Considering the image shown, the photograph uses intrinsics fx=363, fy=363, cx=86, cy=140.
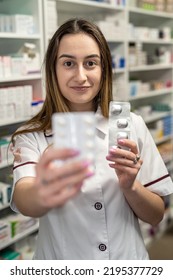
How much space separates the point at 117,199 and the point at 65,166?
43 cm

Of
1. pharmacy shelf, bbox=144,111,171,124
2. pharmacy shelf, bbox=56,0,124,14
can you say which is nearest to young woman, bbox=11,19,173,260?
pharmacy shelf, bbox=56,0,124,14

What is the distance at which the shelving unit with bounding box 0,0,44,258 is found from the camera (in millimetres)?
1409

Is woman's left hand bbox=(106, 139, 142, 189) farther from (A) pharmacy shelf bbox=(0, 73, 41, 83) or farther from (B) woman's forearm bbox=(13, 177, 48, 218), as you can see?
(A) pharmacy shelf bbox=(0, 73, 41, 83)

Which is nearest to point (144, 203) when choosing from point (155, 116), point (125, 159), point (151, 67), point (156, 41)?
point (125, 159)

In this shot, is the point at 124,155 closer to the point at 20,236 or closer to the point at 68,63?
the point at 68,63

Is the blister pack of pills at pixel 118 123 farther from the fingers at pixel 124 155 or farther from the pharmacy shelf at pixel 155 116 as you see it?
the pharmacy shelf at pixel 155 116

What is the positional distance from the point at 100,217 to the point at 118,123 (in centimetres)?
27

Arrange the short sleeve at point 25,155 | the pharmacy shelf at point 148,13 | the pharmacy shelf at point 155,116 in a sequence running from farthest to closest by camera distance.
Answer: the pharmacy shelf at point 155,116, the pharmacy shelf at point 148,13, the short sleeve at point 25,155

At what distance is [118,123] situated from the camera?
0.59 m

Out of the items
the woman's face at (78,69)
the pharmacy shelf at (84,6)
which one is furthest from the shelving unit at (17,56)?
the woman's face at (78,69)

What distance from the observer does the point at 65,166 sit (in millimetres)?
397

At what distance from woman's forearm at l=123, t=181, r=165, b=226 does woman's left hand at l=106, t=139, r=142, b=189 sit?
0.08 meters

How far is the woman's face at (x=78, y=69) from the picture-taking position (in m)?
0.62

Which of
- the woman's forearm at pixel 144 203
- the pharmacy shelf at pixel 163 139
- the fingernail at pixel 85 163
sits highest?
the fingernail at pixel 85 163
